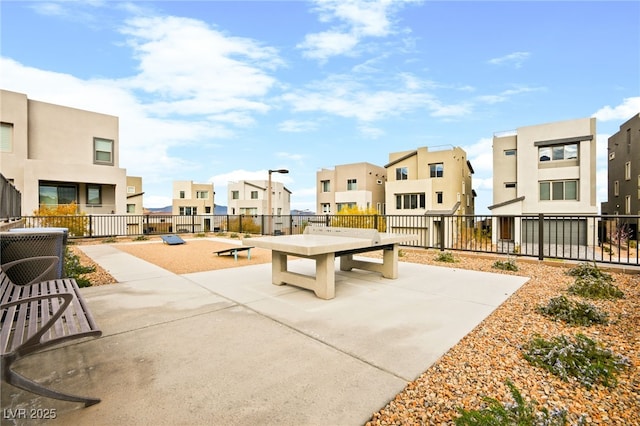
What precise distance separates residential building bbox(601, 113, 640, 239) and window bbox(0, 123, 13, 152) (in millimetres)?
39172

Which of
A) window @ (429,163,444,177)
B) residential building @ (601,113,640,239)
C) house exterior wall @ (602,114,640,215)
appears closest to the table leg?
window @ (429,163,444,177)

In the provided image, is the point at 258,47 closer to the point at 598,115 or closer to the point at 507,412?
the point at 507,412

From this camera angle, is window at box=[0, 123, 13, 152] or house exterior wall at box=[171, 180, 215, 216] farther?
house exterior wall at box=[171, 180, 215, 216]

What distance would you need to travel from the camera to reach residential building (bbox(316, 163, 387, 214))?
118 ft

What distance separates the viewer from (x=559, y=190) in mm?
21328

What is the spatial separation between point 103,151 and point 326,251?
803 inches

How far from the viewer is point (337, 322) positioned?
11.4 ft

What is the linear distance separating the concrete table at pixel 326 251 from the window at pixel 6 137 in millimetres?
18746

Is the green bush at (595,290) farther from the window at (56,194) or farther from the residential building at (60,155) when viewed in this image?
the window at (56,194)

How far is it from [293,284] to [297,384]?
8.94ft

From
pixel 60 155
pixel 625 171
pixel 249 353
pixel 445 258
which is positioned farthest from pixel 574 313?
pixel 625 171

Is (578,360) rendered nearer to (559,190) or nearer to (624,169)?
(559,190)

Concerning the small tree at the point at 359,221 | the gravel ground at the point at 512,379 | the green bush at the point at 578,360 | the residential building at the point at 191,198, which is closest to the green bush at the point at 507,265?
the gravel ground at the point at 512,379

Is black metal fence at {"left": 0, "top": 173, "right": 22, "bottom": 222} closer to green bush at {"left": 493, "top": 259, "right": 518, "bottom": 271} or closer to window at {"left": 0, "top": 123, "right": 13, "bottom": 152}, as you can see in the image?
green bush at {"left": 493, "top": 259, "right": 518, "bottom": 271}
